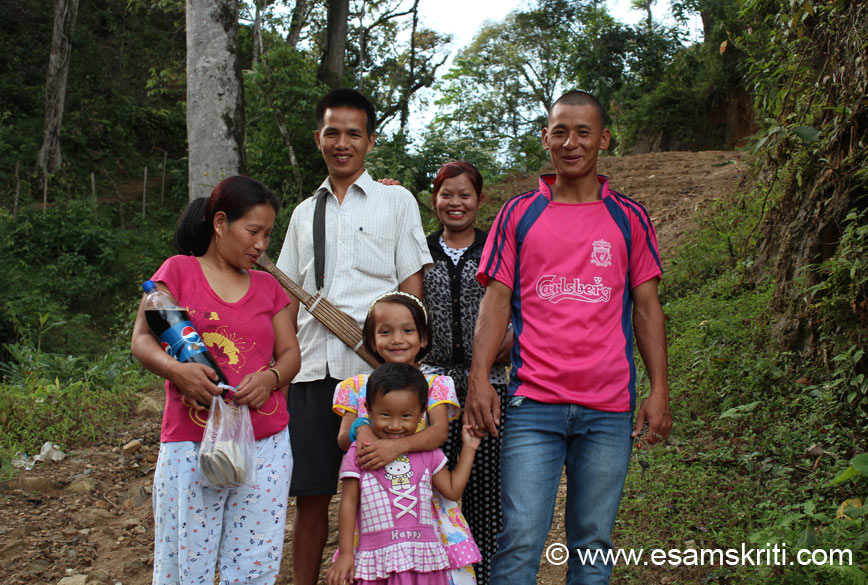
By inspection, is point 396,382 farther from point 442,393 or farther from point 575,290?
point 575,290

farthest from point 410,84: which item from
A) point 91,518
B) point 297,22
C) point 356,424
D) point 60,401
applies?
point 356,424

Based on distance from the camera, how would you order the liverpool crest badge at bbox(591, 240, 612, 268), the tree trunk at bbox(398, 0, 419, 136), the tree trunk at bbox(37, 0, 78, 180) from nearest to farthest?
the liverpool crest badge at bbox(591, 240, 612, 268) → the tree trunk at bbox(37, 0, 78, 180) → the tree trunk at bbox(398, 0, 419, 136)

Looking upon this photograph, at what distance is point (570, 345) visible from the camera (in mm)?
2461

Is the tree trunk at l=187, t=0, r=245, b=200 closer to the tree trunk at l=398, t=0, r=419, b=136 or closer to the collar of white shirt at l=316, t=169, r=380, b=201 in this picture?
the collar of white shirt at l=316, t=169, r=380, b=201

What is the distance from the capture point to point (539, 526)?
243 centimetres

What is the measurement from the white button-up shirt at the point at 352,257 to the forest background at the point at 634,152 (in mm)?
1392

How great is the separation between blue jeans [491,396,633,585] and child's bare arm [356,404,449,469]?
26 centimetres

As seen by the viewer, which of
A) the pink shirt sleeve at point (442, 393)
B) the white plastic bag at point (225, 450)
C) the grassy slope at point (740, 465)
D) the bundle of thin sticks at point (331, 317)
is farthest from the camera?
the grassy slope at point (740, 465)

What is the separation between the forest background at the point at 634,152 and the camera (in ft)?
12.5

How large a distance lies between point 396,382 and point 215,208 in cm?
91

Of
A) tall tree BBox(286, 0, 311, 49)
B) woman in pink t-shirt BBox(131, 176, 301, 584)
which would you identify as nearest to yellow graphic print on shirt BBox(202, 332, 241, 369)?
woman in pink t-shirt BBox(131, 176, 301, 584)

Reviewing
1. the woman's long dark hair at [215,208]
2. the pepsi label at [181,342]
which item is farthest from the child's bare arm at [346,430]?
the woman's long dark hair at [215,208]

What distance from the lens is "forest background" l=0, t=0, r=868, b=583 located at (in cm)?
382

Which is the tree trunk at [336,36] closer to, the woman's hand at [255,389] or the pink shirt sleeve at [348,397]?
the pink shirt sleeve at [348,397]
